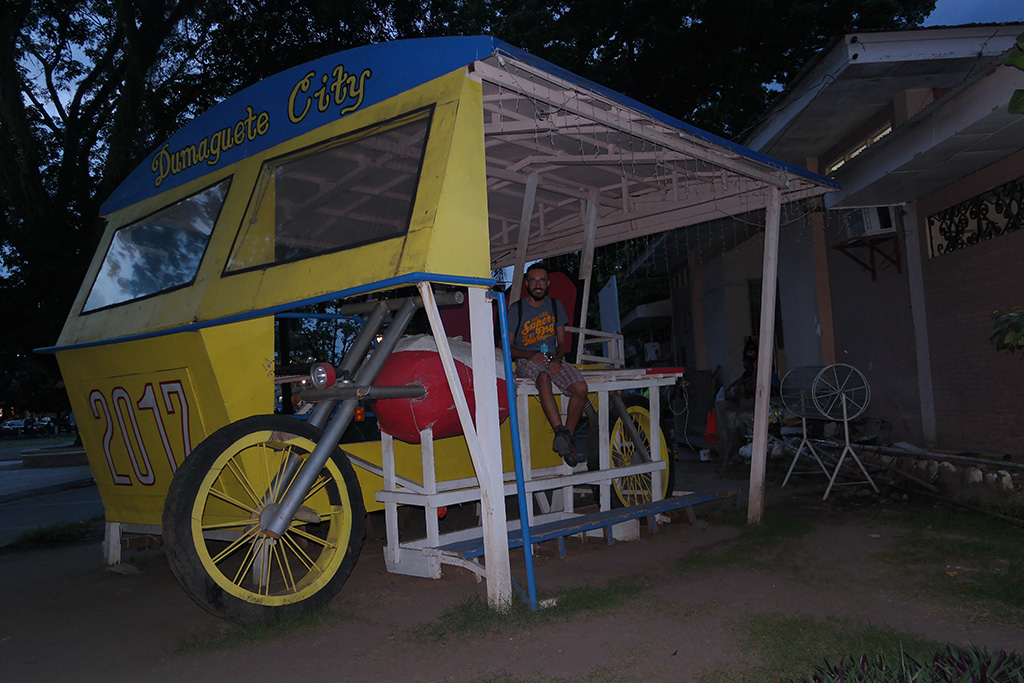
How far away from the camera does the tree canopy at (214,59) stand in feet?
40.3

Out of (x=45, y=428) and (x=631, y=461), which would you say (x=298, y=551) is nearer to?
(x=631, y=461)

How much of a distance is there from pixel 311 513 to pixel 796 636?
8.89 feet

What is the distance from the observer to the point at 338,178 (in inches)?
190

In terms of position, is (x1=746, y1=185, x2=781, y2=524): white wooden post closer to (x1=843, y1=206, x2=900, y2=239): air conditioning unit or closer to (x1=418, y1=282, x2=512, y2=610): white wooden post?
(x1=418, y1=282, x2=512, y2=610): white wooden post

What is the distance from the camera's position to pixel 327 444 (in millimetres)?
4238

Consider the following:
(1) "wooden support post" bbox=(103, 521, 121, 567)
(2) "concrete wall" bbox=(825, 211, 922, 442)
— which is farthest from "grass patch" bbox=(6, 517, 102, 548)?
(2) "concrete wall" bbox=(825, 211, 922, 442)

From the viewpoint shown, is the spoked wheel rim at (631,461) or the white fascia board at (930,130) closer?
the white fascia board at (930,130)

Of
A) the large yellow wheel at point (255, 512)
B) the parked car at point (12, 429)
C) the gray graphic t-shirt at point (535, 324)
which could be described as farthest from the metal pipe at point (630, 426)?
the parked car at point (12, 429)

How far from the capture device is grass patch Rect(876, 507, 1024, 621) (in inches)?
173

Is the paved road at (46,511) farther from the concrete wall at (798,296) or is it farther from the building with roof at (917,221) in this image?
the concrete wall at (798,296)

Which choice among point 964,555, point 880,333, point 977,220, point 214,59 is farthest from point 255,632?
point 214,59

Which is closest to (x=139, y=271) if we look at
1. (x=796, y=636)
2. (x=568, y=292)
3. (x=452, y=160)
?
(x=452, y=160)

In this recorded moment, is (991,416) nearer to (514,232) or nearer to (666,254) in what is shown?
(514,232)

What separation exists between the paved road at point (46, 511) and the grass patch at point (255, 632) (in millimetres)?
4721
